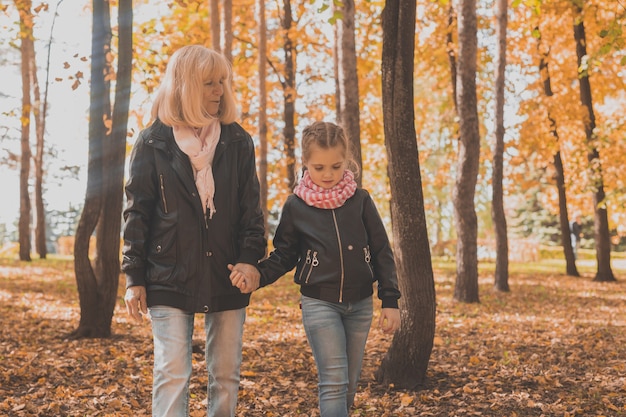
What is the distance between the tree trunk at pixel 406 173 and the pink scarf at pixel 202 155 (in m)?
2.45

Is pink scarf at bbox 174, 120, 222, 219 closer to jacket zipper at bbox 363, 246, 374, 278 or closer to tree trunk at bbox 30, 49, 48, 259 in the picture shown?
jacket zipper at bbox 363, 246, 374, 278

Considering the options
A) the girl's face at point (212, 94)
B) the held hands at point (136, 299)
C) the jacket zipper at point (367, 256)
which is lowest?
the held hands at point (136, 299)

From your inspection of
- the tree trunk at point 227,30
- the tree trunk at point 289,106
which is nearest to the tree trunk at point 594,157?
the tree trunk at point 289,106

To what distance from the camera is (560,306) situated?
495 inches

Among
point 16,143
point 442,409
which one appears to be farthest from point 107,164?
point 16,143

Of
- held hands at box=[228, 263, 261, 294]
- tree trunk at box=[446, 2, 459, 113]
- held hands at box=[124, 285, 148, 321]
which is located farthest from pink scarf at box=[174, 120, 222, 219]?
tree trunk at box=[446, 2, 459, 113]

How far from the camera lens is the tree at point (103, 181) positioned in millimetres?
7785

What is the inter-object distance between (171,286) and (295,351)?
455 centimetres

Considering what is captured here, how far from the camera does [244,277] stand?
3.31 m

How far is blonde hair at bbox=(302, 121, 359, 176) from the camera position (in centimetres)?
368

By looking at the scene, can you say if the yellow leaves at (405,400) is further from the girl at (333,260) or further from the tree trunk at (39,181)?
the tree trunk at (39,181)

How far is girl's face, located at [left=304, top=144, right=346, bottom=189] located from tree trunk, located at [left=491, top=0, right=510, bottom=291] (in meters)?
10.7

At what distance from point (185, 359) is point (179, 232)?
1.96ft

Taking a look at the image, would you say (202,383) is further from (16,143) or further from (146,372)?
(16,143)
